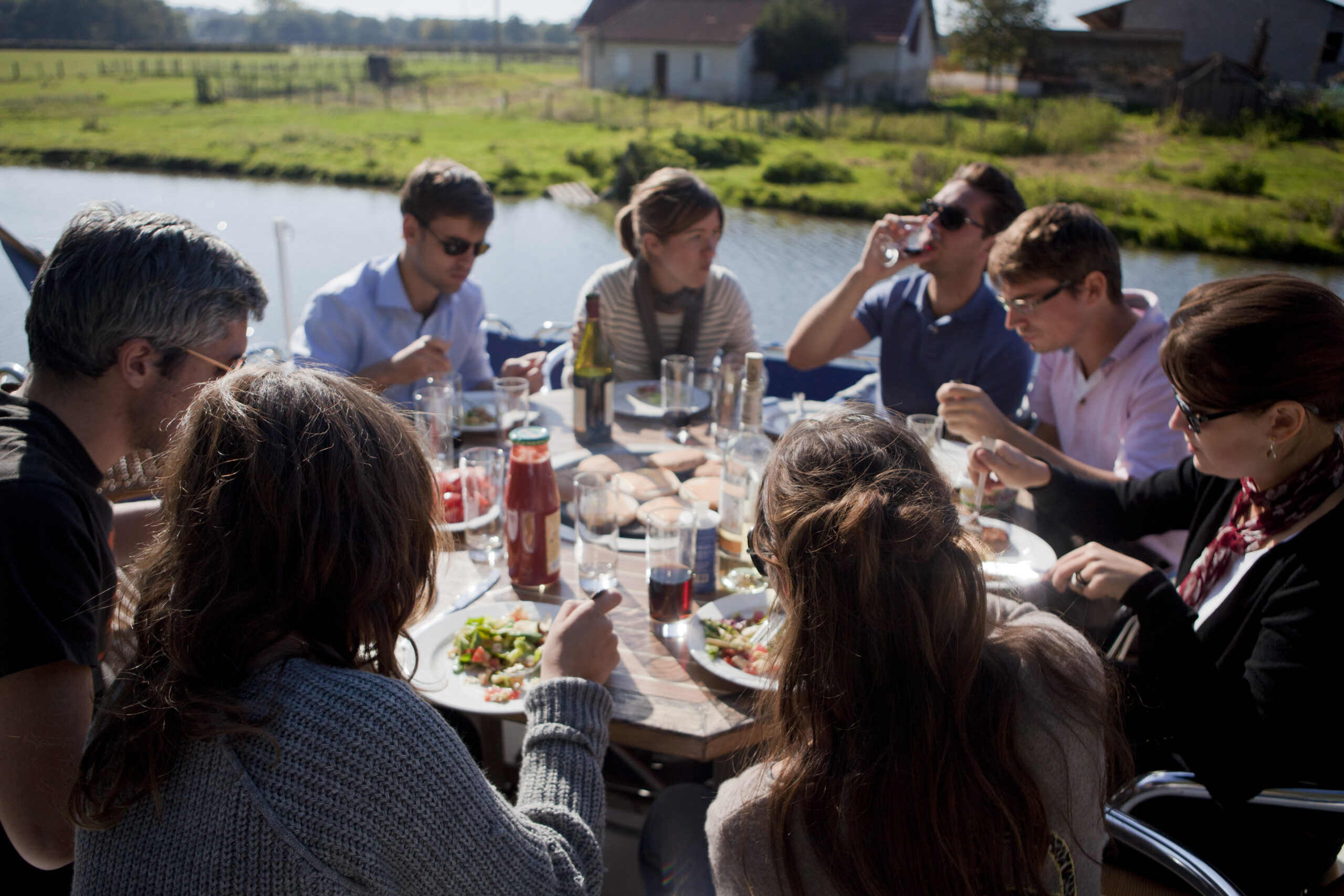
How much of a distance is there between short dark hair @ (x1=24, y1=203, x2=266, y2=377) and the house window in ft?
12.6

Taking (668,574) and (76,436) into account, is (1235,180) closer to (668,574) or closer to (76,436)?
(668,574)

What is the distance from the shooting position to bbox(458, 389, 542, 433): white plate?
8.88 ft

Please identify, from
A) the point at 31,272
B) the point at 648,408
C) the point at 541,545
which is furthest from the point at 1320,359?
the point at 31,272

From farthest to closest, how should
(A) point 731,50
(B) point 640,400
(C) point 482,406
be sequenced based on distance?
(A) point 731,50, (B) point 640,400, (C) point 482,406

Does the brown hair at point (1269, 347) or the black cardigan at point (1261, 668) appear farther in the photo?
the brown hair at point (1269, 347)

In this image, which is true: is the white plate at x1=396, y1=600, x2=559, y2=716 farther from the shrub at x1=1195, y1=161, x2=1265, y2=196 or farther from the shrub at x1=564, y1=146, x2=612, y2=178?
the shrub at x1=564, y1=146, x2=612, y2=178

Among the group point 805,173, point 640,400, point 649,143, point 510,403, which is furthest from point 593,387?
point 649,143

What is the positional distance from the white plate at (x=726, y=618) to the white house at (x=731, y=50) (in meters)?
36.0

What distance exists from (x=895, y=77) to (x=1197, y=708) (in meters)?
38.3

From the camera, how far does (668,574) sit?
5.63ft

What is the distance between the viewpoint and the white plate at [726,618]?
151 cm

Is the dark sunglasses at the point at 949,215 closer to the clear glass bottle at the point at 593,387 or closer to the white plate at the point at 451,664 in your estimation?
the clear glass bottle at the point at 593,387

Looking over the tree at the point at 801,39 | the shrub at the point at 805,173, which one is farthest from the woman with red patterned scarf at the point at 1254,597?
the tree at the point at 801,39

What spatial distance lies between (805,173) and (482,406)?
23.1 m
